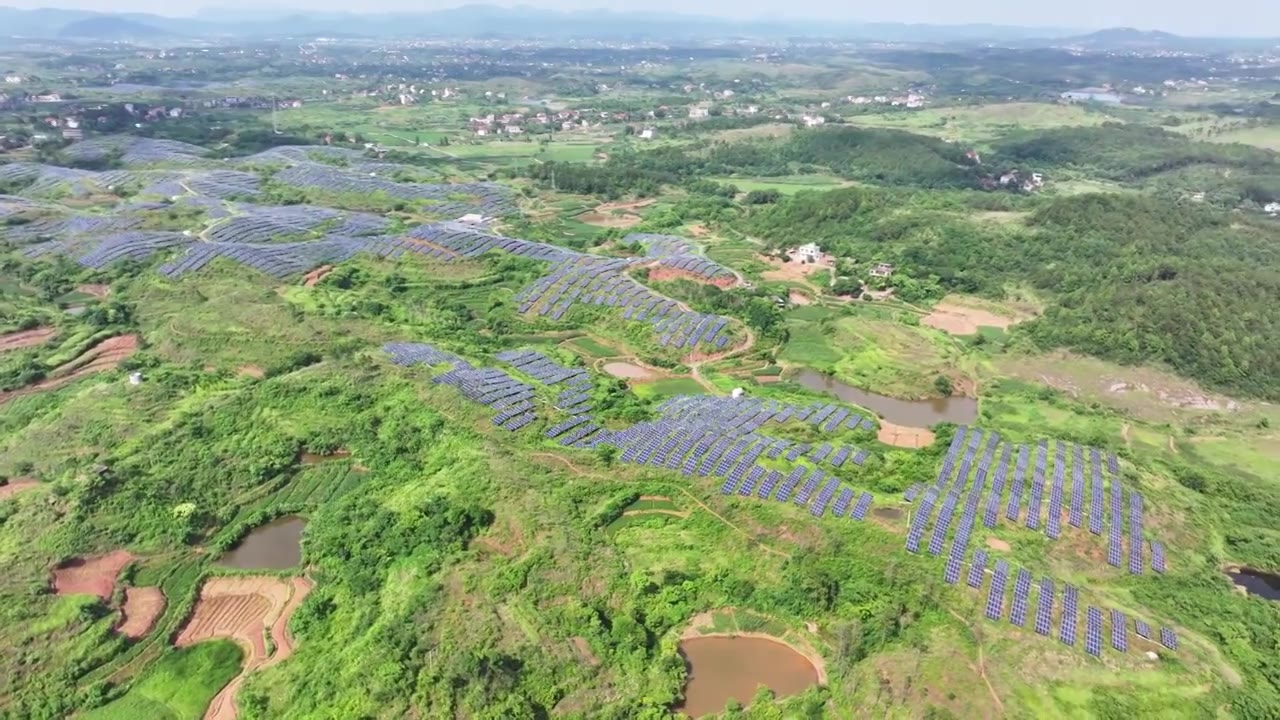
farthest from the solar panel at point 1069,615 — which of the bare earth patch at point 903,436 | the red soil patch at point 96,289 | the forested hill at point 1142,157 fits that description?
the forested hill at point 1142,157

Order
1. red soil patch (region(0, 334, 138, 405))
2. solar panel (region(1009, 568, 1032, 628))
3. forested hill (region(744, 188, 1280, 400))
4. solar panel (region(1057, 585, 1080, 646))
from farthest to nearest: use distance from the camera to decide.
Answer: forested hill (region(744, 188, 1280, 400)) → red soil patch (region(0, 334, 138, 405)) → solar panel (region(1009, 568, 1032, 628)) → solar panel (region(1057, 585, 1080, 646))

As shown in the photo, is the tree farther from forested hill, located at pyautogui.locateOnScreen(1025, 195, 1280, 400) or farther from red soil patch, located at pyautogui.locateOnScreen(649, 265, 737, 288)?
red soil patch, located at pyautogui.locateOnScreen(649, 265, 737, 288)

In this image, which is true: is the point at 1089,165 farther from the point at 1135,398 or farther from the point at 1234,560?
the point at 1234,560

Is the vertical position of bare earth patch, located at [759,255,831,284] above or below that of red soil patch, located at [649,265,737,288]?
below

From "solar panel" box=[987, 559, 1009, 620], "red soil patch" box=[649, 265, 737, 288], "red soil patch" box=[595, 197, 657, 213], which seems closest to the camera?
"solar panel" box=[987, 559, 1009, 620]

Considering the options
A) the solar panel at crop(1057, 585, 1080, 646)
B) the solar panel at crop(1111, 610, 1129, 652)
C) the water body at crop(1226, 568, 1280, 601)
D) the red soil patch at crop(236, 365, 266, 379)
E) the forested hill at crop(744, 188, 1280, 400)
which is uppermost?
the forested hill at crop(744, 188, 1280, 400)

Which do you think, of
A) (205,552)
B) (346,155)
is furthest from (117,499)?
(346,155)

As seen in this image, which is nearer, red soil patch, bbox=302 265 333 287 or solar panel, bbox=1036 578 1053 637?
solar panel, bbox=1036 578 1053 637

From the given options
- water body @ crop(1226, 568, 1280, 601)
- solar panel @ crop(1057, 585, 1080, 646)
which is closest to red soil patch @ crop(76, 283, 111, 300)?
solar panel @ crop(1057, 585, 1080, 646)
